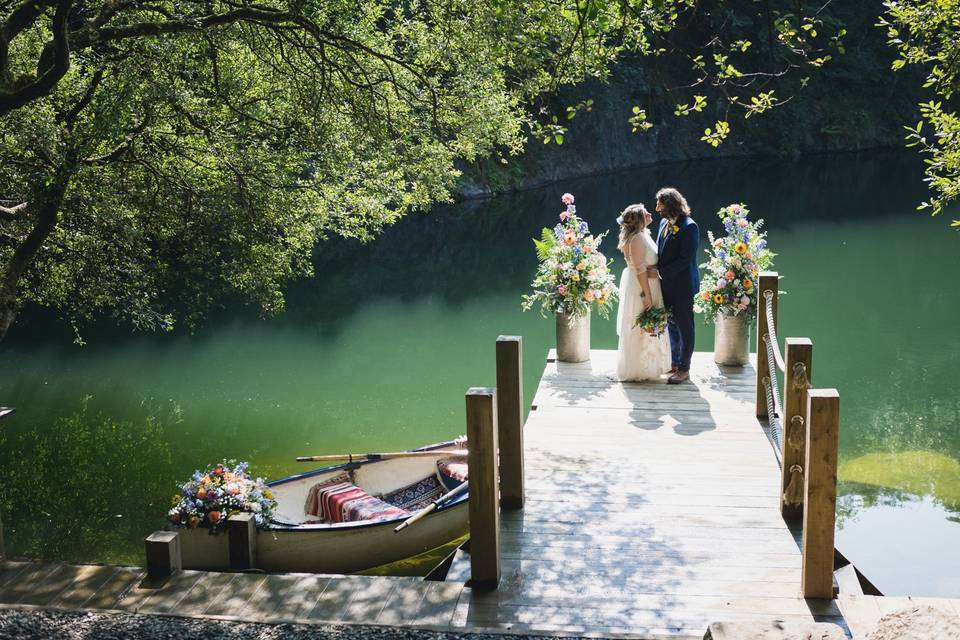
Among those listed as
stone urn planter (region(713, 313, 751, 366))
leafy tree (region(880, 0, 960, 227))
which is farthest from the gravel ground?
stone urn planter (region(713, 313, 751, 366))

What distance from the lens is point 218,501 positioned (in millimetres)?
6961

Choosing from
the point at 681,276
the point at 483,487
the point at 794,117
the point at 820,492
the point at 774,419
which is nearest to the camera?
the point at 820,492

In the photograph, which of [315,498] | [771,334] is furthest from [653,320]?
[315,498]

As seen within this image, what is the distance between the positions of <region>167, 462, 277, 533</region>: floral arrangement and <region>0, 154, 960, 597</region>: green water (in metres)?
2.40

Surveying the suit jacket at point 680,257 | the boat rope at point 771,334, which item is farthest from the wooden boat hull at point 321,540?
the suit jacket at point 680,257

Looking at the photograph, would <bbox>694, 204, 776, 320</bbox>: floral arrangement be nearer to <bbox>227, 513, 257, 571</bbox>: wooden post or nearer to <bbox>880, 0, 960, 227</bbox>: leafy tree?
<bbox>880, 0, 960, 227</bbox>: leafy tree

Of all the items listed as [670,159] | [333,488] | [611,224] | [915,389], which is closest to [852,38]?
[670,159]

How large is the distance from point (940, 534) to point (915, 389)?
16.7ft

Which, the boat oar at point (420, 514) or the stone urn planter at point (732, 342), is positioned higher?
the stone urn planter at point (732, 342)

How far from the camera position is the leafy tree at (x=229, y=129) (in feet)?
27.5

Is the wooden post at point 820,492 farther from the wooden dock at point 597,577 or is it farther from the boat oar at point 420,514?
the boat oar at point 420,514

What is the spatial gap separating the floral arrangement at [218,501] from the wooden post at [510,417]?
1.83 metres

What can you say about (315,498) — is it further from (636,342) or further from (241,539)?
(636,342)

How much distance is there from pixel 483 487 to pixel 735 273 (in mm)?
5324
